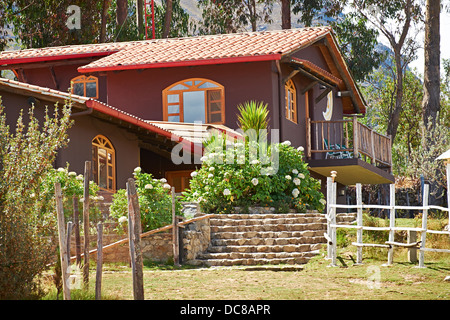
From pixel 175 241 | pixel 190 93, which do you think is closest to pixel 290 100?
pixel 190 93

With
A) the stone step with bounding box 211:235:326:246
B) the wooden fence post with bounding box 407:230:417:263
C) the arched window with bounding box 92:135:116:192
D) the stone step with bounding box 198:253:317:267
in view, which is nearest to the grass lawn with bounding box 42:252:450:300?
the wooden fence post with bounding box 407:230:417:263

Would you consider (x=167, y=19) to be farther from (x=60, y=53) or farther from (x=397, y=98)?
(x=397, y=98)

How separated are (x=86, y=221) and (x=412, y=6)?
2552 cm

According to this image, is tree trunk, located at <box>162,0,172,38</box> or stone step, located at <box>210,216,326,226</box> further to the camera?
tree trunk, located at <box>162,0,172,38</box>

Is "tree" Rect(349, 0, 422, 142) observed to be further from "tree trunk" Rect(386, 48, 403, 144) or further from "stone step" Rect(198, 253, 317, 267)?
"stone step" Rect(198, 253, 317, 267)

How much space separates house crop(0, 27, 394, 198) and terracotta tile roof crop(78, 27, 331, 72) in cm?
3

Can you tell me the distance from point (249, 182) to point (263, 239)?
7.41 ft

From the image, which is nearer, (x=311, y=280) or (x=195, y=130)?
(x=311, y=280)

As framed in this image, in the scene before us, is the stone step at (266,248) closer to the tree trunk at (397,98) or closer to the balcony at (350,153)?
the balcony at (350,153)

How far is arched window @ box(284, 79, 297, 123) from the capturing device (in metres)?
22.0

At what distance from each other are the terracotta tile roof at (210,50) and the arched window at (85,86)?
130cm

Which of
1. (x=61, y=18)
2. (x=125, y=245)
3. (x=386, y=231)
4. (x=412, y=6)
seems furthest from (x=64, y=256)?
(x=412, y=6)

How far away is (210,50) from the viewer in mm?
22141
